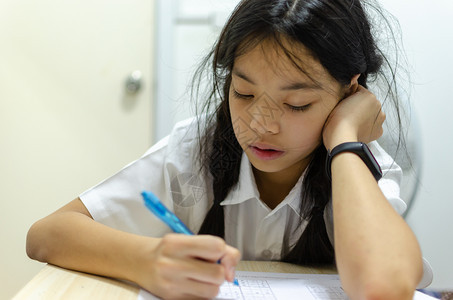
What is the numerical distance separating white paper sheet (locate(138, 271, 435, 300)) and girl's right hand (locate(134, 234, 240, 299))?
3 cm

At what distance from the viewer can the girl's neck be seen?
2.97 ft

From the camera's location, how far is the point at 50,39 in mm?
1591

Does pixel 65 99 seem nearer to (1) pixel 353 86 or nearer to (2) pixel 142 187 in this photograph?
(2) pixel 142 187

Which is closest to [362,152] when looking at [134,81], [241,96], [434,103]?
[241,96]

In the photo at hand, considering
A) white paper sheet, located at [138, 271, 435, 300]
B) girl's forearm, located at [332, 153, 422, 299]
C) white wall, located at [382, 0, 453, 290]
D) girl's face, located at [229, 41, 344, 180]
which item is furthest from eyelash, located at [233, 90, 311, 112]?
white wall, located at [382, 0, 453, 290]

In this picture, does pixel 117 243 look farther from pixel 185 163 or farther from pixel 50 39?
pixel 50 39

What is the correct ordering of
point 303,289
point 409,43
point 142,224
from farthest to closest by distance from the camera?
point 409,43 → point 142,224 → point 303,289

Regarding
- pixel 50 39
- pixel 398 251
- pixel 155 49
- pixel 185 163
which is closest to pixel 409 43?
pixel 155 49

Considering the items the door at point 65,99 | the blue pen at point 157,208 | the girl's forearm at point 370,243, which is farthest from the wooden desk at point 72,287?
the door at point 65,99

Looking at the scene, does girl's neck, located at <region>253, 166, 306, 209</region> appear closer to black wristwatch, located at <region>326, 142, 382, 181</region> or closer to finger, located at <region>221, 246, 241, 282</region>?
black wristwatch, located at <region>326, 142, 382, 181</region>

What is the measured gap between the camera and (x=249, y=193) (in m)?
0.84

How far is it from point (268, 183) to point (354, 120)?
0.24 m

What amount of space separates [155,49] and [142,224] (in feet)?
3.10

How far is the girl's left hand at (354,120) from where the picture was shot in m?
0.72
